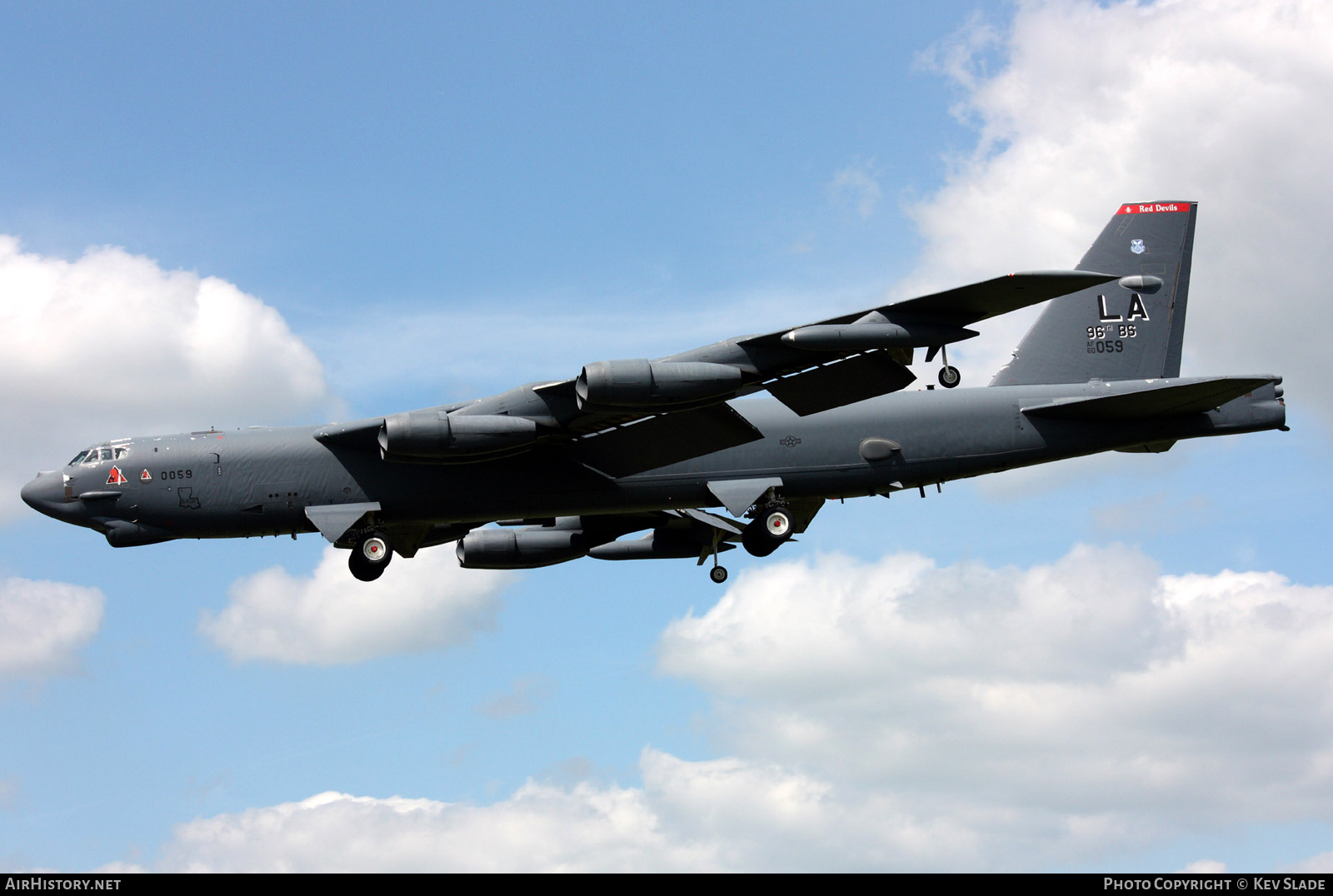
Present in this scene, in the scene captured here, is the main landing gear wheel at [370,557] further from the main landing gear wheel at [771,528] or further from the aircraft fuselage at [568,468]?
the main landing gear wheel at [771,528]

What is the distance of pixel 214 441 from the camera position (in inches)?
1146

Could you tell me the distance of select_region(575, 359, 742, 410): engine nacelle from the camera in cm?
2489

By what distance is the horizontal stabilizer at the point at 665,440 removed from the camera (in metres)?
29.7

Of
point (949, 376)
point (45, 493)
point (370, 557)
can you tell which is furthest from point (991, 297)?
point (45, 493)

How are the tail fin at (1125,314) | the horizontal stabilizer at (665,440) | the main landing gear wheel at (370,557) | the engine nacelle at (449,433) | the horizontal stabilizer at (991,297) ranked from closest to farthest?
the horizontal stabilizer at (991,297)
the engine nacelle at (449,433)
the main landing gear wheel at (370,557)
the horizontal stabilizer at (665,440)
the tail fin at (1125,314)

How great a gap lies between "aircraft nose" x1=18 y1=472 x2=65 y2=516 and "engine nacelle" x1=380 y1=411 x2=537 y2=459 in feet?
24.2

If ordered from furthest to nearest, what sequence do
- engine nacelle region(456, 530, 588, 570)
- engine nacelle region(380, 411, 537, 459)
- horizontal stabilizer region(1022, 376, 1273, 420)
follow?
engine nacelle region(456, 530, 588, 570) < horizontal stabilizer region(1022, 376, 1273, 420) < engine nacelle region(380, 411, 537, 459)

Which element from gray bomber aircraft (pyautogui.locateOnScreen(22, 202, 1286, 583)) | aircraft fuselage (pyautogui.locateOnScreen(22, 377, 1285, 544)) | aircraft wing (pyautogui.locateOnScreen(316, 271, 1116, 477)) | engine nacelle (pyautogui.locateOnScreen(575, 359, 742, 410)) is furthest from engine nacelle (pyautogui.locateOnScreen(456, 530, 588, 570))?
engine nacelle (pyautogui.locateOnScreen(575, 359, 742, 410))

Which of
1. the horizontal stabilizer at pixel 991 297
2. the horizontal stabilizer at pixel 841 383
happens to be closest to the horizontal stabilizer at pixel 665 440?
the horizontal stabilizer at pixel 841 383

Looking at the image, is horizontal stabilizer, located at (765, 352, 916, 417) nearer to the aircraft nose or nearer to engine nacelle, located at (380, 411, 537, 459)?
engine nacelle, located at (380, 411, 537, 459)

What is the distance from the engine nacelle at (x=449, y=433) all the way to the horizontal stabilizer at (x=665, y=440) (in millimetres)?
2910

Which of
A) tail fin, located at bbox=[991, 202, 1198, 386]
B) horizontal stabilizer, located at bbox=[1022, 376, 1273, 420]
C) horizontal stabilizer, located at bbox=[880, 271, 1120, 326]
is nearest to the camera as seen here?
horizontal stabilizer, located at bbox=[880, 271, 1120, 326]

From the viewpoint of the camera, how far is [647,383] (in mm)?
24953

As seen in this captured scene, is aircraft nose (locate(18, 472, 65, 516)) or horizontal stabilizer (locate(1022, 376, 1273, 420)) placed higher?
horizontal stabilizer (locate(1022, 376, 1273, 420))
